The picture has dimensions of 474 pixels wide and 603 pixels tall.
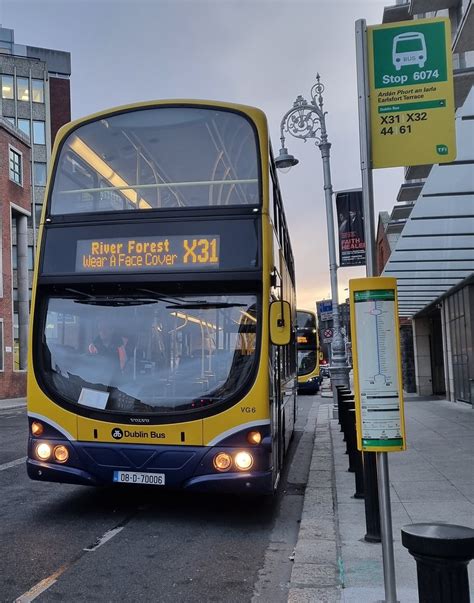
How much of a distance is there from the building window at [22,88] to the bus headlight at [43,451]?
49148 millimetres

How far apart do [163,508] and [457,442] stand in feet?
21.6

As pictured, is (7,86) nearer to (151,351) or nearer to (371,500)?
(151,351)

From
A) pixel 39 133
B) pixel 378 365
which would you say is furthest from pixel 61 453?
pixel 39 133

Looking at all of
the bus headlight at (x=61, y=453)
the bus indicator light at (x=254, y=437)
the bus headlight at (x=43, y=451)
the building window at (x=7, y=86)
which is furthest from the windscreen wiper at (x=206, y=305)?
the building window at (x=7, y=86)

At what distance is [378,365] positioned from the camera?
3.87 metres

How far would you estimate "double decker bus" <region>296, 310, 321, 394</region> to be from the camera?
30.6 meters

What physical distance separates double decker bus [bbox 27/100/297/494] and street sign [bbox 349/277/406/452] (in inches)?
95.1

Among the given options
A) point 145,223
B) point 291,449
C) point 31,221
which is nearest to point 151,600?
point 145,223

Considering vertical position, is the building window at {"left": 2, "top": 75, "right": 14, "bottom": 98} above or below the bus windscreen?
above

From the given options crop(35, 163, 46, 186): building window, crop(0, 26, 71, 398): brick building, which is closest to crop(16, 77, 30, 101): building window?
crop(0, 26, 71, 398): brick building

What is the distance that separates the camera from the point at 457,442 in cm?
1170

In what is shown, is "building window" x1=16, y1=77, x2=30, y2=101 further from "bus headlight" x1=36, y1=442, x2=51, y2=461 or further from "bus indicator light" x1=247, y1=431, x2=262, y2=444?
"bus indicator light" x1=247, y1=431, x2=262, y2=444

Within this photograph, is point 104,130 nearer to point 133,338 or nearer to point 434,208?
point 133,338

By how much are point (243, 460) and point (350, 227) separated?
12.7 m
